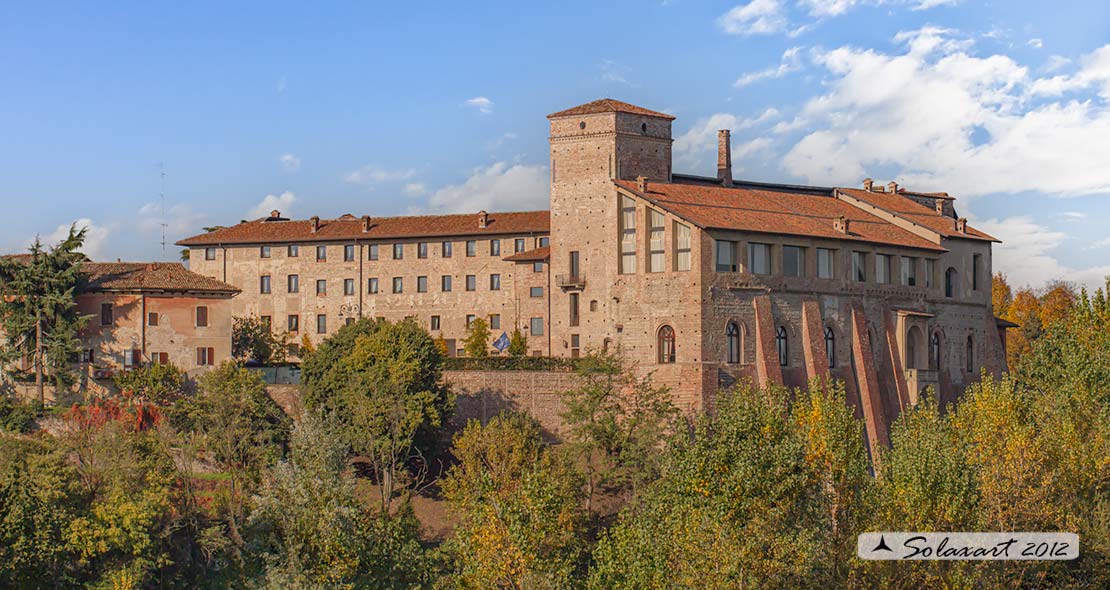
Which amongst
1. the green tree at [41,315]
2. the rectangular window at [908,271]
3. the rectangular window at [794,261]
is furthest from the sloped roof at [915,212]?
the green tree at [41,315]

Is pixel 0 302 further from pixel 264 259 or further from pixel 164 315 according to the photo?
pixel 264 259

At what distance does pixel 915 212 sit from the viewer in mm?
74625

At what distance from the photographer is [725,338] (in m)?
61.0

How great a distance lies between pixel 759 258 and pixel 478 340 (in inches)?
660

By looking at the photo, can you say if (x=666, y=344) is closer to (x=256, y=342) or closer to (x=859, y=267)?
(x=859, y=267)

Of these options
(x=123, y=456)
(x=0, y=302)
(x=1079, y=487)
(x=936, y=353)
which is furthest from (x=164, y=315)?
(x=1079, y=487)

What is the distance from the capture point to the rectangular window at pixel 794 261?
209ft

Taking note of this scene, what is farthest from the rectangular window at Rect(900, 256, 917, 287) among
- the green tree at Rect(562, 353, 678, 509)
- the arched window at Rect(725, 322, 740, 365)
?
the green tree at Rect(562, 353, 678, 509)

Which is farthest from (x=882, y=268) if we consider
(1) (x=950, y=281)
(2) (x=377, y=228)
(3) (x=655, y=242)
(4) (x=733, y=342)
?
(2) (x=377, y=228)

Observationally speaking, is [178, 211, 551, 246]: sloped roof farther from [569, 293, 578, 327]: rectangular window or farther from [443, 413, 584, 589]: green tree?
[443, 413, 584, 589]: green tree

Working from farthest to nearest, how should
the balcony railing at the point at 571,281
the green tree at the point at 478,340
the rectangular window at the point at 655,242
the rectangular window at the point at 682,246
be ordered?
the green tree at the point at 478,340
the balcony railing at the point at 571,281
the rectangular window at the point at 655,242
the rectangular window at the point at 682,246

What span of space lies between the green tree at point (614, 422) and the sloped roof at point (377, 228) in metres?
18.0

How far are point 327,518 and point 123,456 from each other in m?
12.9

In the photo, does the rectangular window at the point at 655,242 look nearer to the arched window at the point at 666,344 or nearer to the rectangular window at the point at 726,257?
the rectangular window at the point at 726,257
